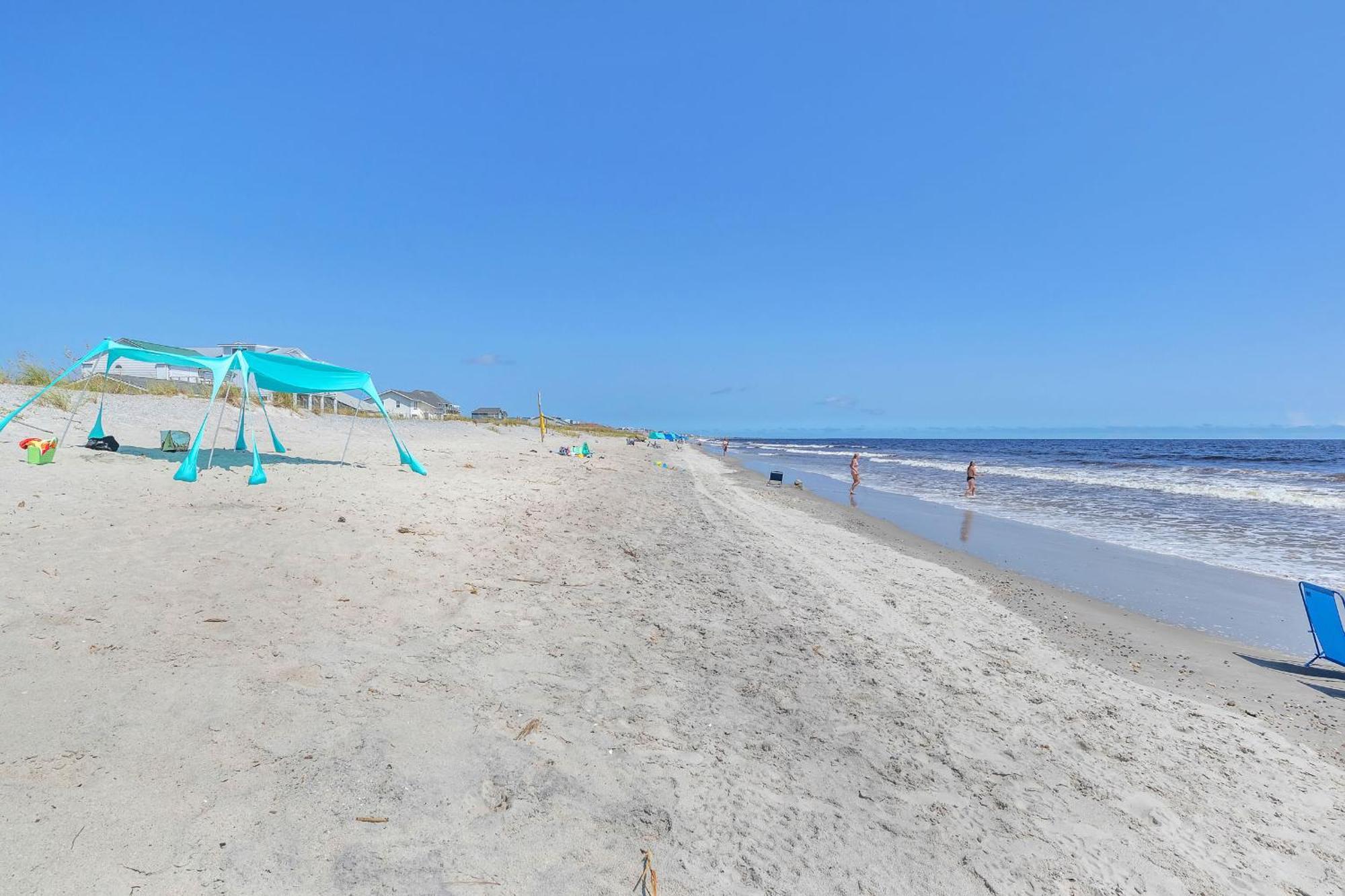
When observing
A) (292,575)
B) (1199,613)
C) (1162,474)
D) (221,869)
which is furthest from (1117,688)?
(1162,474)

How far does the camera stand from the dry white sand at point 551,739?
247 centimetres

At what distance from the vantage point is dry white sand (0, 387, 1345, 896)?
2471 millimetres

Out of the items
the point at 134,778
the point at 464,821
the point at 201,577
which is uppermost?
the point at 201,577

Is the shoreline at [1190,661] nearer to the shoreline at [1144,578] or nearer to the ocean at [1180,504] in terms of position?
the shoreline at [1144,578]

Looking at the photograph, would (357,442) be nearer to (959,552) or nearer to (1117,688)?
(959,552)

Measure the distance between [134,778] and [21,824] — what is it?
348 millimetres

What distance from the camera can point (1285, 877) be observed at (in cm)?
283

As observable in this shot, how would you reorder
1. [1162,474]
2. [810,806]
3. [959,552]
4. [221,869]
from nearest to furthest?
1. [221,869]
2. [810,806]
3. [959,552]
4. [1162,474]

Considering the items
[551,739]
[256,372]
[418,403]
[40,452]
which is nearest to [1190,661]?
[551,739]

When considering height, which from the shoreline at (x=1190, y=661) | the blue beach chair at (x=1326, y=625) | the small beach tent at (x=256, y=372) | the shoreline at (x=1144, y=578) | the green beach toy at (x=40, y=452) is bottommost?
the shoreline at (x=1144, y=578)

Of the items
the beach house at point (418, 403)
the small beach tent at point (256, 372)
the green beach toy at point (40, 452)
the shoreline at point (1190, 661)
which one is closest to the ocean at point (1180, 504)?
the shoreline at point (1190, 661)

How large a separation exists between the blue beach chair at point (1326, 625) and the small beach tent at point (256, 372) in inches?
523

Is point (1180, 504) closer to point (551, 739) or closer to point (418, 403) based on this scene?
point (551, 739)

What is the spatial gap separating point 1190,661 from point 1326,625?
1.33 meters
